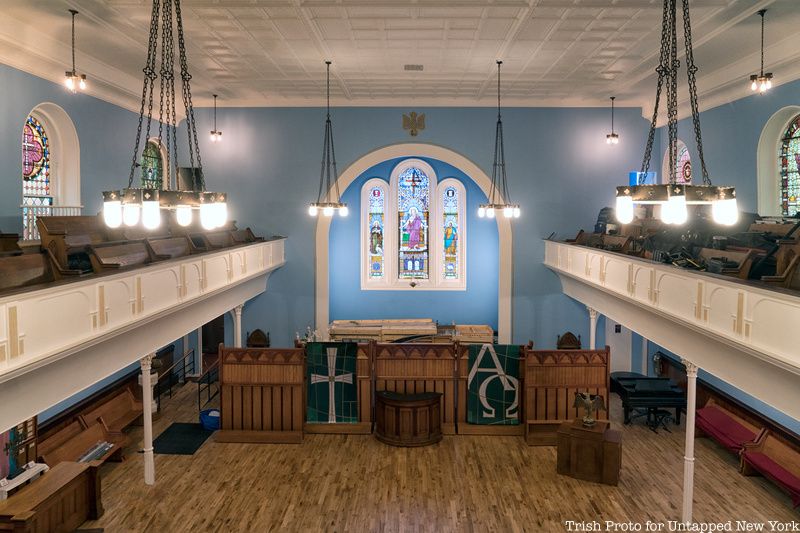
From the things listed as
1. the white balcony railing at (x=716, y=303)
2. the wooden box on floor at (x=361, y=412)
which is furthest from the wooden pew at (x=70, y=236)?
the white balcony railing at (x=716, y=303)

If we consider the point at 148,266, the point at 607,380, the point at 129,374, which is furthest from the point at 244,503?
the point at 607,380

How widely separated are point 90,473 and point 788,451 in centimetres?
1133

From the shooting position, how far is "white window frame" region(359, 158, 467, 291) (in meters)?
20.6

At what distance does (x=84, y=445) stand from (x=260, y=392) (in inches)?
129

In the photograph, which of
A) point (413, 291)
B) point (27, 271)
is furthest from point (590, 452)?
point (413, 291)

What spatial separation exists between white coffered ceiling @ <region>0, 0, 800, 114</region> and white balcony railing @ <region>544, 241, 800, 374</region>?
157 inches

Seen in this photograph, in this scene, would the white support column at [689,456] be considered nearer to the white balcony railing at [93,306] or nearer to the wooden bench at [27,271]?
the white balcony railing at [93,306]

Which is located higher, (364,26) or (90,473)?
(364,26)

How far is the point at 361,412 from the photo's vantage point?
14102 millimetres

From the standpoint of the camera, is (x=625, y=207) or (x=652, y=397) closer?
(x=625, y=207)

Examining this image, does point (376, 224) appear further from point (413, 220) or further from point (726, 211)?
point (726, 211)

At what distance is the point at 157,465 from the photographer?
40.8 feet

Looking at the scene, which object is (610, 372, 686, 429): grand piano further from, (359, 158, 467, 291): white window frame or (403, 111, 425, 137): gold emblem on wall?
(403, 111, 425, 137): gold emblem on wall

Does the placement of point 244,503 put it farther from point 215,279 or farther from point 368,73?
point 368,73
